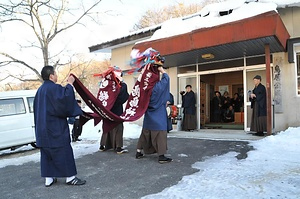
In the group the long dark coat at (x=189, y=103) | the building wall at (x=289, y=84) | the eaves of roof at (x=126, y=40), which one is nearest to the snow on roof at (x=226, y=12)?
the building wall at (x=289, y=84)

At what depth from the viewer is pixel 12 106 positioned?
767 cm

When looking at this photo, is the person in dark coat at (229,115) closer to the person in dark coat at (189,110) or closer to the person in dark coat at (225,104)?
the person in dark coat at (225,104)

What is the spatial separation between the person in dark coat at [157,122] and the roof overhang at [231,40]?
2.76m

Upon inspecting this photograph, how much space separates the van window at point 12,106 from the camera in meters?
7.50

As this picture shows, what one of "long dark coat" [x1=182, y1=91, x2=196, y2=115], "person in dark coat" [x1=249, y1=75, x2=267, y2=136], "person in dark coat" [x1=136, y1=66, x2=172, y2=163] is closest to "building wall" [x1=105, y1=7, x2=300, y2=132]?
"person in dark coat" [x1=249, y1=75, x2=267, y2=136]

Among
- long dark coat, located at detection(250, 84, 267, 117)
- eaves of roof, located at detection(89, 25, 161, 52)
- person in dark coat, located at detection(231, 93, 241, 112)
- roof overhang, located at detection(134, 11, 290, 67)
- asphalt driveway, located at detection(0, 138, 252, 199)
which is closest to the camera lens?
asphalt driveway, located at detection(0, 138, 252, 199)

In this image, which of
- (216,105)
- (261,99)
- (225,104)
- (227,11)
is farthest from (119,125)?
(225,104)

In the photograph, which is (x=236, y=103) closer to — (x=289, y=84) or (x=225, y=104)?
(x=225, y=104)

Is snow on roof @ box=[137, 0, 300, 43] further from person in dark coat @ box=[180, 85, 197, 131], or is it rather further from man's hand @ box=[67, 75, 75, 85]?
man's hand @ box=[67, 75, 75, 85]

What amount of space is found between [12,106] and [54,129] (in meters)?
4.69

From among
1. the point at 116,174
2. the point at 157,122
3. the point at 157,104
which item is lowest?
the point at 116,174

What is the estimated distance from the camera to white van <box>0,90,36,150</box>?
734 centimetres

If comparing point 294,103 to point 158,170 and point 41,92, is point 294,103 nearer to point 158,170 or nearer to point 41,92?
point 158,170

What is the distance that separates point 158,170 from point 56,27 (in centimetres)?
1651
